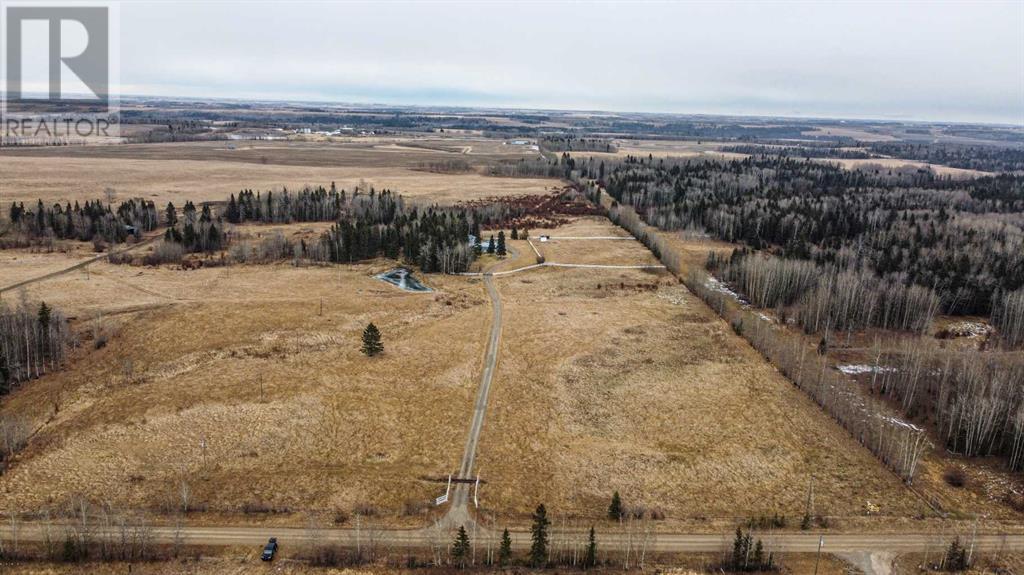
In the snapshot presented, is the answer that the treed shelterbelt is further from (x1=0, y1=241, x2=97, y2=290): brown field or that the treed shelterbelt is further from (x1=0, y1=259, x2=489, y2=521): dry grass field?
(x1=0, y1=241, x2=97, y2=290): brown field

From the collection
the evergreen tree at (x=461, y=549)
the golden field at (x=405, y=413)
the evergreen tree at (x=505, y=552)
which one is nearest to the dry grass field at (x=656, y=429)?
the golden field at (x=405, y=413)

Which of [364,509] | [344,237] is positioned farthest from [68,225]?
[364,509]

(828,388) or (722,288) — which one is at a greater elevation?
(722,288)

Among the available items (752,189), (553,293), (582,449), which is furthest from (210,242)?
(752,189)

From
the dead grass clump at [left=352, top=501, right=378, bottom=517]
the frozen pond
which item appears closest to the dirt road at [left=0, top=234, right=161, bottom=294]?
the frozen pond

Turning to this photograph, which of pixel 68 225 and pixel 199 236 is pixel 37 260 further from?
pixel 199 236
